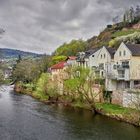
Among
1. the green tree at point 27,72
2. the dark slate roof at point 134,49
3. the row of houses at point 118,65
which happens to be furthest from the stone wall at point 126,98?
the green tree at point 27,72

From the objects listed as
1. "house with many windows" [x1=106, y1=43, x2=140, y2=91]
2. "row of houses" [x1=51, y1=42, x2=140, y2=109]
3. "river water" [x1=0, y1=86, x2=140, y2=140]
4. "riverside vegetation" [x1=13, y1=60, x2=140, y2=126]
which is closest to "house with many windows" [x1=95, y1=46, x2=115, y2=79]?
"row of houses" [x1=51, y1=42, x2=140, y2=109]

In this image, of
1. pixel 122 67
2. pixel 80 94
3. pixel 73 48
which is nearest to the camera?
pixel 122 67

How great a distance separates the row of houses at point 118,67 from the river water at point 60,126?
9.84 m

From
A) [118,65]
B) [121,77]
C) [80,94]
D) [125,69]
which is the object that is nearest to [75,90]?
[80,94]

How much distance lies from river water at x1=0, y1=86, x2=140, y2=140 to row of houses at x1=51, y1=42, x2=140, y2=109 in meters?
9.84

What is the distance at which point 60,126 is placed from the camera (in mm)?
40500

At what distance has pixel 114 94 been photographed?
183ft

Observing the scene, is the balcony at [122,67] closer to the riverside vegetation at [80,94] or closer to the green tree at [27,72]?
the riverside vegetation at [80,94]

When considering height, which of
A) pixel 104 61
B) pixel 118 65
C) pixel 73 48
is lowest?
pixel 118 65

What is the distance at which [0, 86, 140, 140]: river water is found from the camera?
35.2 meters

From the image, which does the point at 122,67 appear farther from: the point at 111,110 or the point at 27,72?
the point at 27,72

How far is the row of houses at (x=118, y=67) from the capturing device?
5644 centimetres

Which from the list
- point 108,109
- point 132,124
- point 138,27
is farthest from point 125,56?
point 138,27

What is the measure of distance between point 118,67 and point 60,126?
22.7 m
